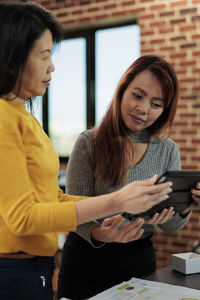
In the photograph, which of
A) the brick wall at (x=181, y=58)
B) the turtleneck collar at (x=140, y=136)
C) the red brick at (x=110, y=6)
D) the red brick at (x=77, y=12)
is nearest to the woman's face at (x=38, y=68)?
the turtleneck collar at (x=140, y=136)

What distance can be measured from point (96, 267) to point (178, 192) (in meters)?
0.51

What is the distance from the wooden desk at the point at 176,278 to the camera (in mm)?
1480

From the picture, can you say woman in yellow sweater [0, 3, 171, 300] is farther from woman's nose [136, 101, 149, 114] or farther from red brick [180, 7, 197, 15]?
red brick [180, 7, 197, 15]

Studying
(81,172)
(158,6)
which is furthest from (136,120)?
(158,6)

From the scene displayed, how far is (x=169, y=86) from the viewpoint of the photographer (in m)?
1.77

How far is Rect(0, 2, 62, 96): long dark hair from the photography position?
40.6 inches

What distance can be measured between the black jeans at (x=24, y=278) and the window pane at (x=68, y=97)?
12.0 feet

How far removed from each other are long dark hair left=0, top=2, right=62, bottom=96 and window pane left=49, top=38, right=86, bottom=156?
3.70 m

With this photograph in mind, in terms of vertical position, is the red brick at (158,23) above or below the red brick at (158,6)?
below

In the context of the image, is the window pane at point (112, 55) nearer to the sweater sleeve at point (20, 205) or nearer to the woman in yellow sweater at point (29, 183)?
the woman in yellow sweater at point (29, 183)

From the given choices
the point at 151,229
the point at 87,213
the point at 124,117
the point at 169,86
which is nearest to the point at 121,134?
the point at 124,117

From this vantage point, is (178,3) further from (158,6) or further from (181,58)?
(181,58)

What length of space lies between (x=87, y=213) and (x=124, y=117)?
0.84 m

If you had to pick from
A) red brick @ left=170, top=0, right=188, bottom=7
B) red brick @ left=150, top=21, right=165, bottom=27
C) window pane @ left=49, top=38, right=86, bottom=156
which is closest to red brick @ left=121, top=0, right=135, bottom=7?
red brick @ left=150, top=21, right=165, bottom=27
